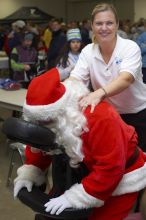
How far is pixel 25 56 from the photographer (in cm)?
546

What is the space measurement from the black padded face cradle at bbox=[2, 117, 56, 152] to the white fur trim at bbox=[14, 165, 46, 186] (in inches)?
12.5

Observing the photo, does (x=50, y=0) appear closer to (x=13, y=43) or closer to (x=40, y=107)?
(x=13, y=43)

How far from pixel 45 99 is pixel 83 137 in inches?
7.2

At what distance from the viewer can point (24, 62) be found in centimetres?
537

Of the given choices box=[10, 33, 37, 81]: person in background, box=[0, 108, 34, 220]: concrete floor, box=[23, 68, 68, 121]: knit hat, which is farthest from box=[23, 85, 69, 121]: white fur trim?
A: box=[10, 33, 37, 81]: person in background

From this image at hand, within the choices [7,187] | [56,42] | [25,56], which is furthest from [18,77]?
[7,187]

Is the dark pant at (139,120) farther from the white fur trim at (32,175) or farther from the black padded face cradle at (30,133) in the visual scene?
the black padded face cradle at (30,133)

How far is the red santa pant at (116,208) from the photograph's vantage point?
133cm

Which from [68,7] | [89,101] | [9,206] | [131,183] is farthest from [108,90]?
[68,7]

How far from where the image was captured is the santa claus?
120 centimetres

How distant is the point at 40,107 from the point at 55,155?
21 centimetres

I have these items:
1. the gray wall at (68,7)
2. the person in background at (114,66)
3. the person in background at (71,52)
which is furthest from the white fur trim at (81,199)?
the gray wall at (68,7)

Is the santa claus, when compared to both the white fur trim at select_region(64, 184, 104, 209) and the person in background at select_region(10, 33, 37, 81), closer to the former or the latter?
the white fur trim at select_region(64, 184, 104, 209)

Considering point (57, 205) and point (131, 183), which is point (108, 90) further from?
point (57, 205)
